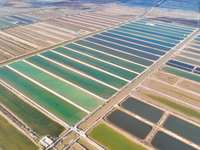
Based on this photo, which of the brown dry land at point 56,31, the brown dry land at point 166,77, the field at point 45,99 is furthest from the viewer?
the brown dry land at point 56,31

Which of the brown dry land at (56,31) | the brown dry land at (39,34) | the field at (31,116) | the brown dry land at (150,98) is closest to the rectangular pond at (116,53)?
the brown dry land at (56,31)

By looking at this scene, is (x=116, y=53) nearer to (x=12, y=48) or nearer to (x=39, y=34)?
(x=39, y=34)

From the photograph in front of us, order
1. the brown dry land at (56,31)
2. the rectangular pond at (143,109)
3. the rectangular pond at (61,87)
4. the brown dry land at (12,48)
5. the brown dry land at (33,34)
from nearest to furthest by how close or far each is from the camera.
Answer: the rectangular pond at (143,109), the rectangular pond at (61,87), the brown dry land at (12,48), the brown dry land at (33,34), the brown dry land at (56,31)

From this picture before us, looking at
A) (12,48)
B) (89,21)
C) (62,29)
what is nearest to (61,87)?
(12,48)

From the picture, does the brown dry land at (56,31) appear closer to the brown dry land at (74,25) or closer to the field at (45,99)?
Result: the brown dry land at (74,25)

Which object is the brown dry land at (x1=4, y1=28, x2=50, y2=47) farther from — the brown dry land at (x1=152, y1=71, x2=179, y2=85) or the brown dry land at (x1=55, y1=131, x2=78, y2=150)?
the brown dry land at (x1=55, y1=131, x2=78, y2=150)

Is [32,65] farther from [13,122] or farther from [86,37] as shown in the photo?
[86,37]

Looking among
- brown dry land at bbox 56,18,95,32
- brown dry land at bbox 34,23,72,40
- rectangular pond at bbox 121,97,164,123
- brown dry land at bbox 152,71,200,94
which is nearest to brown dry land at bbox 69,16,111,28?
brown dry land at bbox 56,18,95,32
